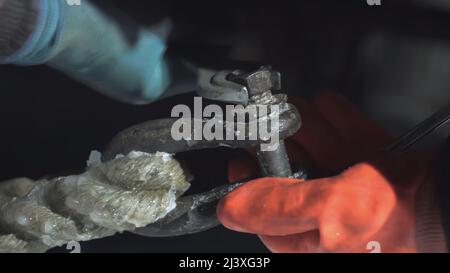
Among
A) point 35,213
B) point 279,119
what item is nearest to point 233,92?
point 279,119

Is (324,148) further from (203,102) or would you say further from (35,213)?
(35,213)

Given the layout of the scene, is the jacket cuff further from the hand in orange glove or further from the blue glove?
the hand in orange glove

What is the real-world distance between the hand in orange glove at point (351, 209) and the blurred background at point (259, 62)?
0.11 metres

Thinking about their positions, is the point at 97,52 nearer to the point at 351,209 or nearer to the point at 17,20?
the point at 17,20

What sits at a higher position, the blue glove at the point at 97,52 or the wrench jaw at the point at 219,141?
the blue glove at the point at 97,52

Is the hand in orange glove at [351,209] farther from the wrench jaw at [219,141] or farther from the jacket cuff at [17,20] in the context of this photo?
the jacket cuff at [17,20]

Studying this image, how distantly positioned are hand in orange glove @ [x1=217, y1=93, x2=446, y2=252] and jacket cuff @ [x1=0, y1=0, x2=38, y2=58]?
18cm

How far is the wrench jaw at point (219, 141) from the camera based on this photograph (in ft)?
1.29

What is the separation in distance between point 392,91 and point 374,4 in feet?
0.27

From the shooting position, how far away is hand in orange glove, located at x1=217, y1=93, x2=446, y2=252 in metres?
0.35

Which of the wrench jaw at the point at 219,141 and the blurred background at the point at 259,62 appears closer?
the wrench jaw at the point at 219,141

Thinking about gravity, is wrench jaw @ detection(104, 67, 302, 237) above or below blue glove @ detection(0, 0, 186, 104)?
below

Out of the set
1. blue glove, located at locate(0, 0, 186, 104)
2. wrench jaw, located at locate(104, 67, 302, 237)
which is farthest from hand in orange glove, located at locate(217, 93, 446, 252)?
blue glove, located at locate(0, 0, 186, 104)

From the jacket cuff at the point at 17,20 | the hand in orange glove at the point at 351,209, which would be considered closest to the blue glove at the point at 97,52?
the jacket cuff at the point at 17,20
